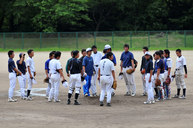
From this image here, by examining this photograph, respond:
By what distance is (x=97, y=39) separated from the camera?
39438 mm

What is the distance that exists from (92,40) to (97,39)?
1.94 ft

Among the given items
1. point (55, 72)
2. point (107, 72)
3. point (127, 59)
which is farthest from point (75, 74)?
point (127, 59)

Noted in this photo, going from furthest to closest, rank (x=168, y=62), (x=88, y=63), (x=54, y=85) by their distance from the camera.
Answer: (x=88, y=63)
(x=168, y=62)
(x=54, y=85)

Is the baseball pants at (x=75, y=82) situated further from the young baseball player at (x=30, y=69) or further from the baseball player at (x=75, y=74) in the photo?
the young baseball player at (x=30, y=69)

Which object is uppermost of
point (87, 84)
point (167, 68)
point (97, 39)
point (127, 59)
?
point (97, 39)

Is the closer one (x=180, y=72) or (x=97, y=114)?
(x=97, y=114)

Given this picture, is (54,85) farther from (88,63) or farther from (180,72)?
(180,72)

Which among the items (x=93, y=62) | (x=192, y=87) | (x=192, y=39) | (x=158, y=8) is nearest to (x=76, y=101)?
(x=93, y=62)

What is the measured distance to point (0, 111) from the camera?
33.3 feet

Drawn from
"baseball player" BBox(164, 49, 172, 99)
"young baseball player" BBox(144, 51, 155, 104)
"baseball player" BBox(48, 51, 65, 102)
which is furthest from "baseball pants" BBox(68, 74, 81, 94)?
"baseball player" BBox(164, 49, 172, 99)

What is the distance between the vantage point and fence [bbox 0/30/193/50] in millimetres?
38719

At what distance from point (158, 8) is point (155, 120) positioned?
1700 inches

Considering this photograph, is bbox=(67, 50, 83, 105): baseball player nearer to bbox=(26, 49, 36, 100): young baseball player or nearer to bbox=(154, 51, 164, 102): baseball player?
bbox=(26, 49, 36, 100): young baseball player

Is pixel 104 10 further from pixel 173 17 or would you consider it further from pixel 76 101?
pixel 76 101
